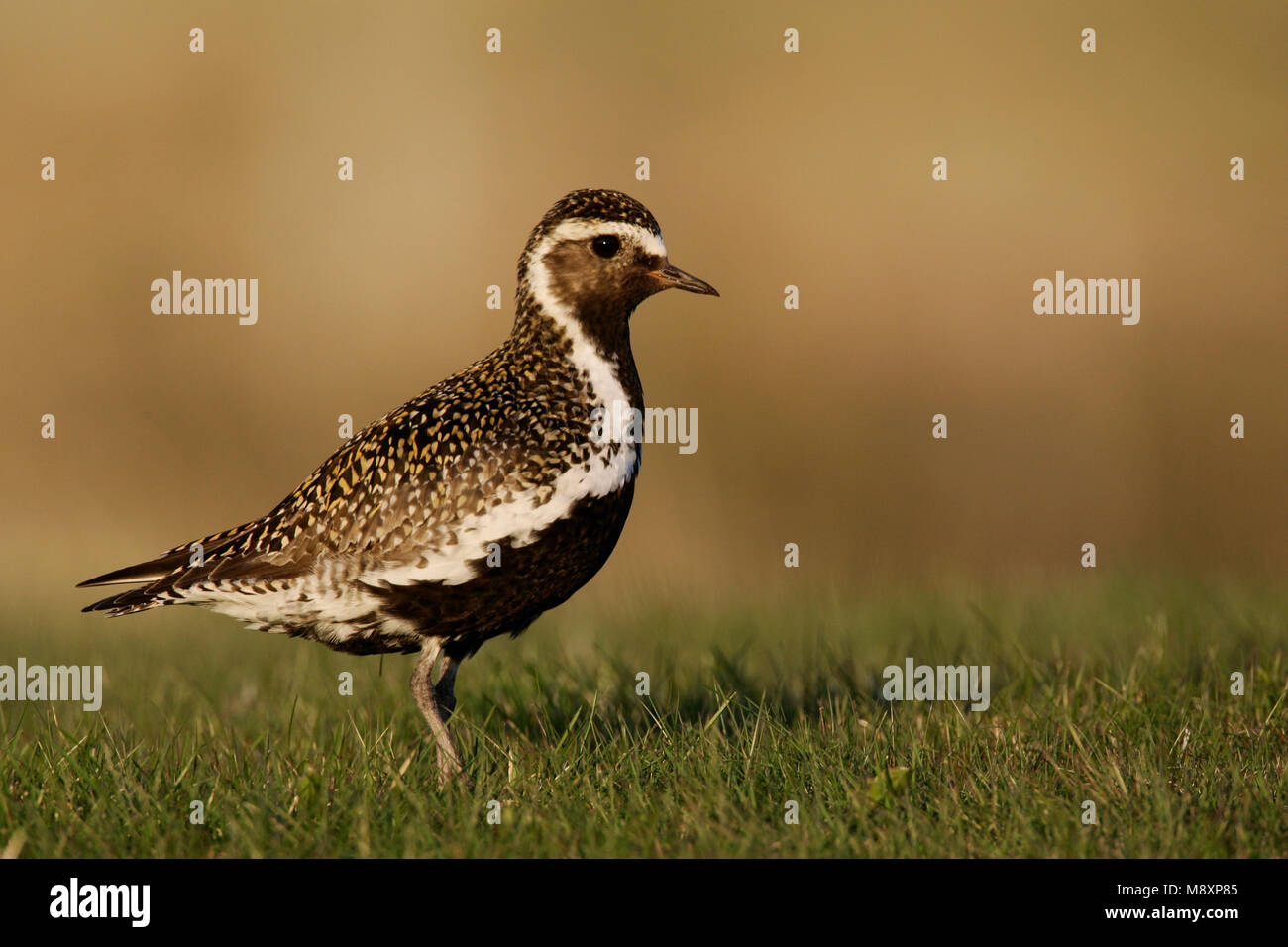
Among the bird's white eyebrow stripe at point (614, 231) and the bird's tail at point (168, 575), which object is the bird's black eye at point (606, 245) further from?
the bird's tail at point (168, 575)

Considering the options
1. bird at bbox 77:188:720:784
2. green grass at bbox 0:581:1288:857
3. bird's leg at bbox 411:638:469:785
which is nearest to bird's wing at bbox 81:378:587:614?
bird at bbox 77:188:720:784

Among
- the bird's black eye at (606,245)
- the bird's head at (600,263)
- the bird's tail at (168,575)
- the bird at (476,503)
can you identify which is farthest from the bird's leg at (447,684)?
the bird's black eye at (606,245)

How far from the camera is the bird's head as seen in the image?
7.02 m

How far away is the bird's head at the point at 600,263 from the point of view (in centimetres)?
702

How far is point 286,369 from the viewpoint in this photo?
704 inches

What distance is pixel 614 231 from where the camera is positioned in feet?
23.0

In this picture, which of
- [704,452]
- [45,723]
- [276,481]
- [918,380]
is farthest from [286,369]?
[45,723]

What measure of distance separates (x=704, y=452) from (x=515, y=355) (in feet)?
29.1

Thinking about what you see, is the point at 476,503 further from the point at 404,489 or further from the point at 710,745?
the point at 710,745

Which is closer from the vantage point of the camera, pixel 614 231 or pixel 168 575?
pixel 614 231

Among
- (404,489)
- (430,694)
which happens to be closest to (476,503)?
(404,489)

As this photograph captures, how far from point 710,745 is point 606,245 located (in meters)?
2.41
